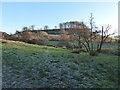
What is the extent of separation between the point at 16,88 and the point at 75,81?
5.92 feet

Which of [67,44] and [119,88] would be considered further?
[67,44]

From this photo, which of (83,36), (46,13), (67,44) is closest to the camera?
(46,13)

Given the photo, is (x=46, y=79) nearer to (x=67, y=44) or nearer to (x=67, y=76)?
(x=67, y=76)

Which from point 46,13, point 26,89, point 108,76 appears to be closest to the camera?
point 26,89

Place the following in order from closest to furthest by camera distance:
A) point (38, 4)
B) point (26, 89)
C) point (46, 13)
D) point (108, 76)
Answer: point (26, 89), point (108, 76), point (38, 4), point (46, 13)

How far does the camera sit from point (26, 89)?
311 centimetres

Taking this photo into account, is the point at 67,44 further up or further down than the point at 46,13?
further down

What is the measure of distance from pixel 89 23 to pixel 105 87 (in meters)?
10.4

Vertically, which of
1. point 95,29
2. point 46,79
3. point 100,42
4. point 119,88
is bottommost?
point 119,88

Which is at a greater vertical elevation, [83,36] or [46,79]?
[83,36]

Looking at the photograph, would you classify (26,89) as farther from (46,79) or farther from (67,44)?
(67,44)

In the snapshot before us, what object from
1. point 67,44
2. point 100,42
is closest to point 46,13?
point 100,42

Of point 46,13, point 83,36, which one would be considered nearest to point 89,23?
point 83,36

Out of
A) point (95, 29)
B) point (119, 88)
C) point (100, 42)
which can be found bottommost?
point (119, 88)
